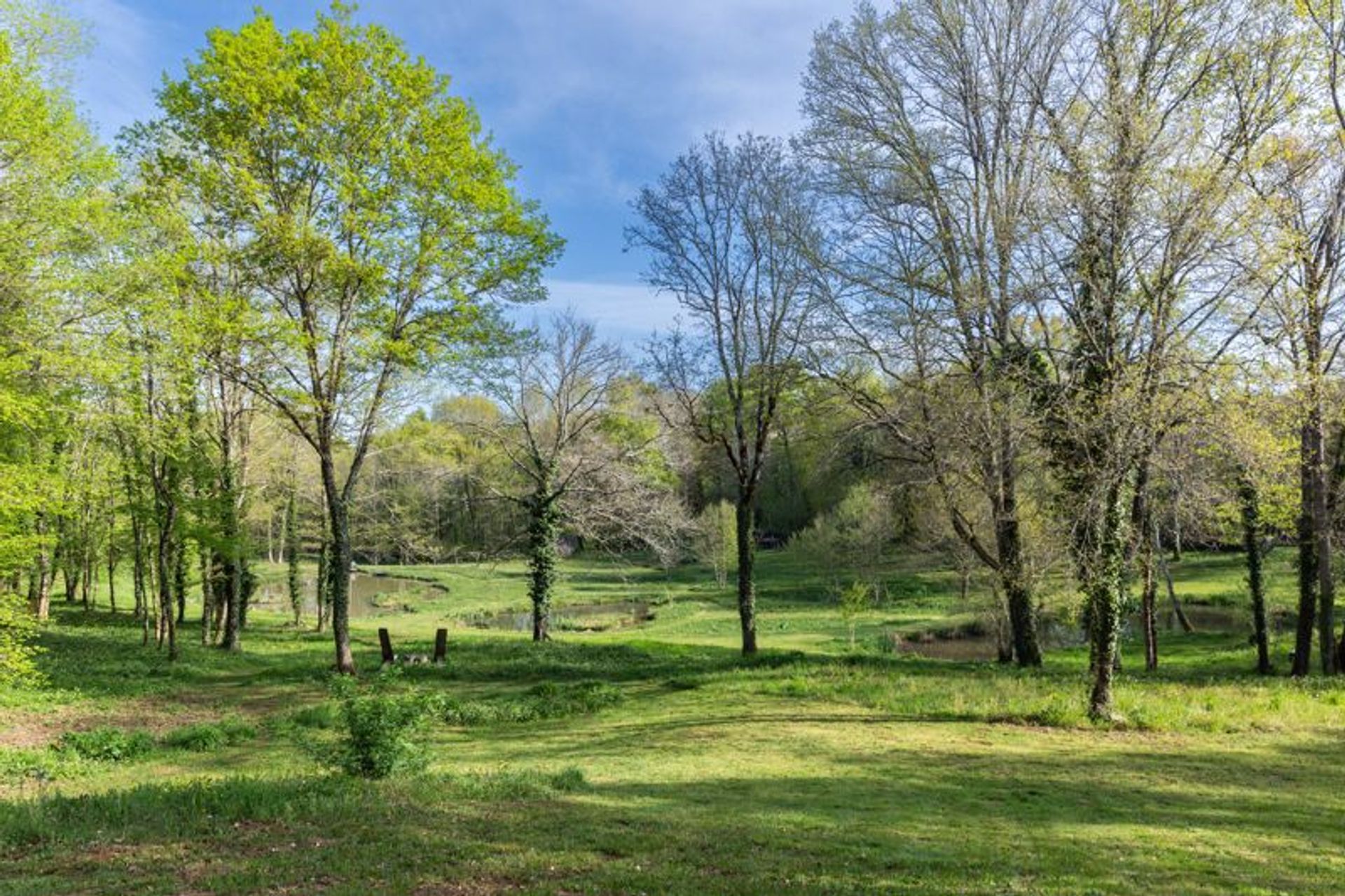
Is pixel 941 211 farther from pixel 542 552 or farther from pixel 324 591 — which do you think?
pixel 324 591

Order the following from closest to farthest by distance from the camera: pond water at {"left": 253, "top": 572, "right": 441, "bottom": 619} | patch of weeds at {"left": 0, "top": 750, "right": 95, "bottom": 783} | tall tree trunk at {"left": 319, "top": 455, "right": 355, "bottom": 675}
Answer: patch of weeds at {"left": 0, "top": 750, "right": 95, "bottom": 783}, tall tree trunk at {"left": 319, "top": 455, "right": 355, "bottom": 675}, pond water at {"left": 253, "top": 572, "right": 441, "bottom": 619}

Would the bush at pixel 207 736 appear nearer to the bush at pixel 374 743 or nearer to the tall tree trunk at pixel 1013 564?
the bush at pixel 374 743

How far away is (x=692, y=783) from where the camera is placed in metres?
9.23

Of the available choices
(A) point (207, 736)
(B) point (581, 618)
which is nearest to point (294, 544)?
(B) point (581, 618)

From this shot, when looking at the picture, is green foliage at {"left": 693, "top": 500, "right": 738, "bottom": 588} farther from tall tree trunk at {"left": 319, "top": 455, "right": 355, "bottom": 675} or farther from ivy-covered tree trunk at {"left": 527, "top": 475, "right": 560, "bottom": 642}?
tall tree trunk at {"left": 319, "top": 455, "right": 355, "bottom": 675}

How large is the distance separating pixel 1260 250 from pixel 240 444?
27265 mm

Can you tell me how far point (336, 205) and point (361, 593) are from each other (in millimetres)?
42061

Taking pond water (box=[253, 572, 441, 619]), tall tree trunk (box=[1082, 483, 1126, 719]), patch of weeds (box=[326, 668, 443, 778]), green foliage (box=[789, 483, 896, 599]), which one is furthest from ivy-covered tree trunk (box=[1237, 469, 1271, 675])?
pond water (box=[253, 572, 441, 619])

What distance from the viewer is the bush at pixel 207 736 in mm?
11828

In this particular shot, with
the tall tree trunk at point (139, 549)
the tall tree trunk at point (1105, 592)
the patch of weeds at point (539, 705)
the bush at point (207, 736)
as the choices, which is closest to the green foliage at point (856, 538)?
the patch of weeds at point (539, 705)

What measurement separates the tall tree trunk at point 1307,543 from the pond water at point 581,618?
26.6 m

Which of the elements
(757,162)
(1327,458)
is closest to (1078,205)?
(757,162)

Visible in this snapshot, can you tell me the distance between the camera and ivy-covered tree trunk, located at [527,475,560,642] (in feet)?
85.7

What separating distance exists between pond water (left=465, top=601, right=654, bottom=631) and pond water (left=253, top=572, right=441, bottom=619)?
6674 mm
